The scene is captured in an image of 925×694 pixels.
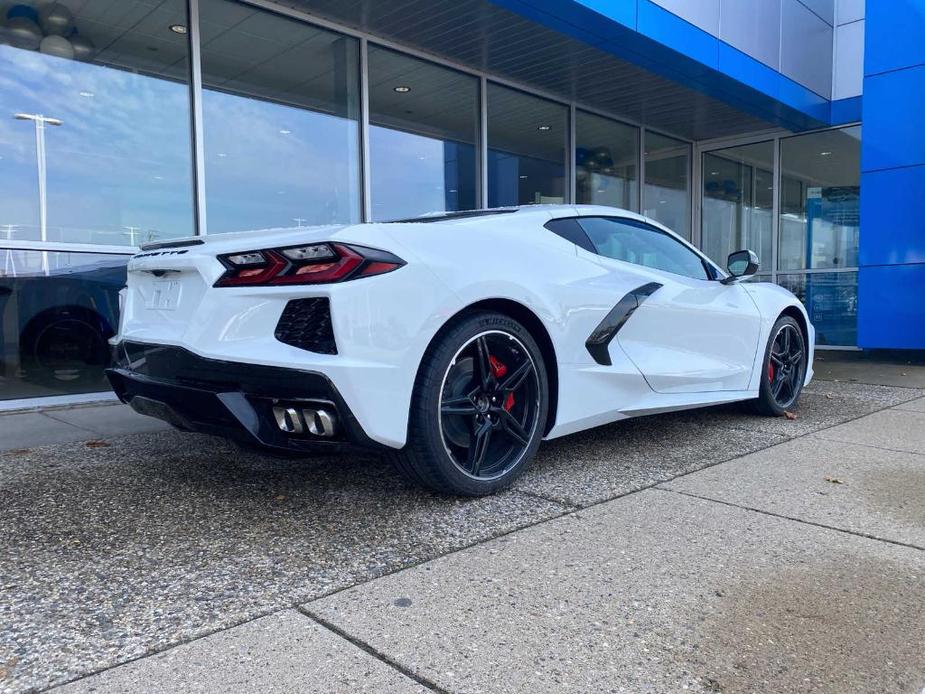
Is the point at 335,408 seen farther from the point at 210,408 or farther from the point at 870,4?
the point at 870,4

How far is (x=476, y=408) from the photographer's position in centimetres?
296

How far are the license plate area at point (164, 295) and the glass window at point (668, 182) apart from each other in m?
10.2

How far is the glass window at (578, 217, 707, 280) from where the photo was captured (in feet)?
12.4

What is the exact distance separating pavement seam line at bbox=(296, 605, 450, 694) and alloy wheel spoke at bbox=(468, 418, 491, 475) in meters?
1.13

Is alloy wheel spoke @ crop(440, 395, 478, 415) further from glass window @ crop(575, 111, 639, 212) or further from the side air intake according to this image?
glass window @ crop(575, 111, 639, 212)

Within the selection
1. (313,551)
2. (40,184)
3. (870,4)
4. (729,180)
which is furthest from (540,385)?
(729,180)

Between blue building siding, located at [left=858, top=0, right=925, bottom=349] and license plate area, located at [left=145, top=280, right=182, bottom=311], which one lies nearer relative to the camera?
license plate area, located at [left=145, top=280, right=182, bottom=311]

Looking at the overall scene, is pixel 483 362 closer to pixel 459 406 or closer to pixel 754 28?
pixel 459 406

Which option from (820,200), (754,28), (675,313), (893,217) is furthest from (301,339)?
(820,200)

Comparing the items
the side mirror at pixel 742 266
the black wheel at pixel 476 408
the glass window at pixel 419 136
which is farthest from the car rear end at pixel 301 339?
the glass window at pixel 419 136

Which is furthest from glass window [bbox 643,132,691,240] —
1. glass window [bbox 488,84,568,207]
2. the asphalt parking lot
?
the asphalt parking lot

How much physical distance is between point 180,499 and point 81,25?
18.8 feet

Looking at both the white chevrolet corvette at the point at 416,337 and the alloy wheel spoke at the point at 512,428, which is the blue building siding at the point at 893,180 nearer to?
the white chevrolet corvette at the point at 416,337

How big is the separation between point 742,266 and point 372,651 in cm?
382
